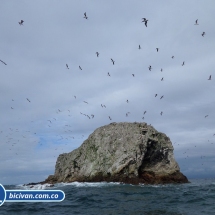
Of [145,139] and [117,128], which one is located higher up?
[117,128]

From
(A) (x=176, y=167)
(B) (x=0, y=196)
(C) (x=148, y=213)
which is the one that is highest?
(A) (x=176, y=167)

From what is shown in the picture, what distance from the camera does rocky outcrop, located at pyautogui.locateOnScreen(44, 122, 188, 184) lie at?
60594mm

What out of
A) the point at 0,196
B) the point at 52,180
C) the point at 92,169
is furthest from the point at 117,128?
the point at 0,196

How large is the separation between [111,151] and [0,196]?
171ft

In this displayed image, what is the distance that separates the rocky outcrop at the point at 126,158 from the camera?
60594 millimetres

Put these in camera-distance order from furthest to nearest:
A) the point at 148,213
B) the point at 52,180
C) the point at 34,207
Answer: the point at 52,180
the point at 34,207
the point at 148,213

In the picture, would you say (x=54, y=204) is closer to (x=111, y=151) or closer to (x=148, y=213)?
(x=148, y=213)

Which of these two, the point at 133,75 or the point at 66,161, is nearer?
the point at 133,75

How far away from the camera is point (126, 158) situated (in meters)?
60.9

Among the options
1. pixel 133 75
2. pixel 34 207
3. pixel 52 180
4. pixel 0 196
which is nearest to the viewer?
pixel 0 196

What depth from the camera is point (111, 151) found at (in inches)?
2547

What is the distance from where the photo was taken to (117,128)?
224 feet

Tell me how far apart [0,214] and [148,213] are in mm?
10978

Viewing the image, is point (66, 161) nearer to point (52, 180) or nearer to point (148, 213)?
point (52, 180)
